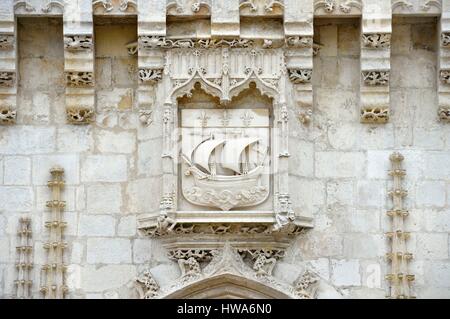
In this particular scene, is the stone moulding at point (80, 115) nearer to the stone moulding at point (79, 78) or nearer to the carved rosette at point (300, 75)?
the stone moulding at point (79, 78)

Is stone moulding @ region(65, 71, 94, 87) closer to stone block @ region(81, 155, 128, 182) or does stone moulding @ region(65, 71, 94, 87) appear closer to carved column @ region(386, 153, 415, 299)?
stone block @ region(81, 155, 128, 182)

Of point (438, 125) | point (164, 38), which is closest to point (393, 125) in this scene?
point (438, 125)

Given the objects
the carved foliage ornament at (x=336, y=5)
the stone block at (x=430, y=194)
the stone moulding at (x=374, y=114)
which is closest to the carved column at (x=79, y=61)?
the carved foliage ornament at (x=336, y=5)

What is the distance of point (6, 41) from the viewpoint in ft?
80.8

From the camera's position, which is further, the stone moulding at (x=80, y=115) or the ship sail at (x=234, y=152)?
the stone moulding at (x=80, y=115)

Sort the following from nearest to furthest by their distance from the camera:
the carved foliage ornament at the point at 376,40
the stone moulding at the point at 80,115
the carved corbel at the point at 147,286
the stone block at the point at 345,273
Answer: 1. the carved corbel at the point at 147,286
2. the stone block at the point at 345,273
3. the carved foliage ornament at the point at 376,40
4. the stone moulding at the point at 80,115

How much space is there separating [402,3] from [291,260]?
214 centimetres

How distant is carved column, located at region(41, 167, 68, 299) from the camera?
80.3 feet

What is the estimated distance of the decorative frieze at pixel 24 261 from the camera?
24469 millimetres

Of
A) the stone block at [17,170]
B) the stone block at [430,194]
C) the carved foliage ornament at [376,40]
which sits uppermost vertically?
the carved foliage ornament at [376,40]

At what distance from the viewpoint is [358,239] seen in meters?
24.6

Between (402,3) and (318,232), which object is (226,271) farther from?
(402,3)

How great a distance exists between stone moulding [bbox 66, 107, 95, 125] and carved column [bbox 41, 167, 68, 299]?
40cm

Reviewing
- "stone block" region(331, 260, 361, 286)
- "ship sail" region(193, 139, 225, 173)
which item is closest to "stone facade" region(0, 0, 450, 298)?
"stone block" region(331, 260, 361, 286)
